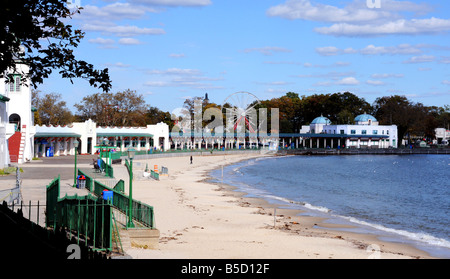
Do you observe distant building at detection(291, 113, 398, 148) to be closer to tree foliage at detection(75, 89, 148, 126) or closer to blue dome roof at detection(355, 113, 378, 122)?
blue dome roof at detection(355, 113, 378, 122)

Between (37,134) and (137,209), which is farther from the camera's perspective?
(37,134)

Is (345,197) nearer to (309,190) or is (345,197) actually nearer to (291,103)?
(309,190)

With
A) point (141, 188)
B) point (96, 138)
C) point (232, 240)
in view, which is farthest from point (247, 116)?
point (232, 240)

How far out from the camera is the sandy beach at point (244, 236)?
21891mm

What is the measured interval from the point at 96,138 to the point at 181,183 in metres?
46.6

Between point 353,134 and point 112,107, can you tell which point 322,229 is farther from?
point 353,134

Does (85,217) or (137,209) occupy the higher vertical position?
(85,217)

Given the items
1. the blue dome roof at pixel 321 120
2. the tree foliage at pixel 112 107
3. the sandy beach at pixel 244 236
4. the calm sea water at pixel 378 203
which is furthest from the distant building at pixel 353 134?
the sandy beach at pixel 244 236

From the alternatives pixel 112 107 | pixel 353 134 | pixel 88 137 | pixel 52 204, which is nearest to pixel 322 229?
pixel 52 204

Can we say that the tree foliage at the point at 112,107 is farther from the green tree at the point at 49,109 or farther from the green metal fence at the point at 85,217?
the green metal fence at the point at 85,217

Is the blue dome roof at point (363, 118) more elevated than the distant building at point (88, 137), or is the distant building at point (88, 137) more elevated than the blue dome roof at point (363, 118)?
the blue dome roof at point (363, 118)

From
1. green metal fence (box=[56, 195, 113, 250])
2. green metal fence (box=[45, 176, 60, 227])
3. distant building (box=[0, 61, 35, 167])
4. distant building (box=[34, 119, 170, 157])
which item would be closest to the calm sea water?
green metal fence (box=[56, 195, 113, 250])

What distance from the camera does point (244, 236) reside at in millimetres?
26141
